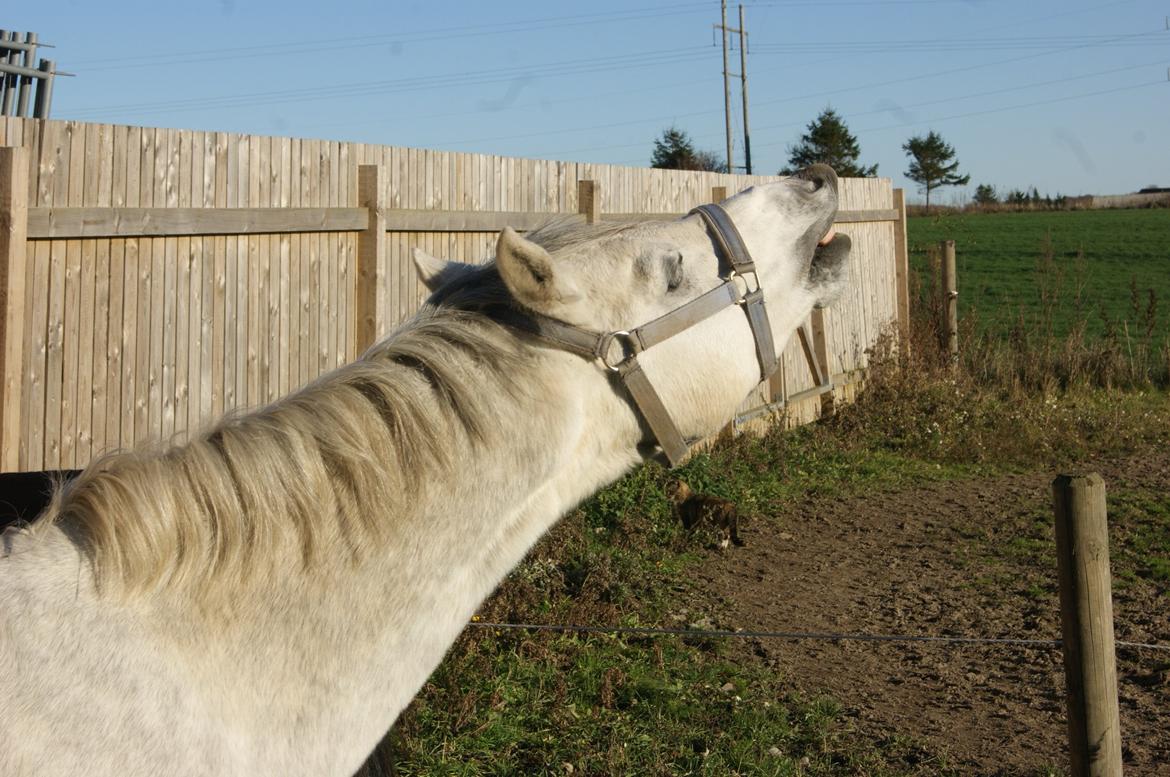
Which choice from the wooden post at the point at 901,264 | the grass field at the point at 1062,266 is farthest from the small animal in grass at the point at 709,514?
the grass field at the point at 1062,266

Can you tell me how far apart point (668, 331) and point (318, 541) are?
78 cm

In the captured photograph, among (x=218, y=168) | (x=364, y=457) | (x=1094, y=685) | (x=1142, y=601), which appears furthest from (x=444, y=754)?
(x=1142, y=601)

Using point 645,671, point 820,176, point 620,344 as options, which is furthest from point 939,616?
point 620,344

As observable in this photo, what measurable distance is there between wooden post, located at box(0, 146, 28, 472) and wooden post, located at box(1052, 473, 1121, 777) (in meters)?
3.90

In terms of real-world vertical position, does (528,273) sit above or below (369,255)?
below

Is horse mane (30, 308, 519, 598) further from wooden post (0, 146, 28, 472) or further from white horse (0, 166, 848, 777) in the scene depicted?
wooden post (0, 146, 28, 472)

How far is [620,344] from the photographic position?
1.95 m

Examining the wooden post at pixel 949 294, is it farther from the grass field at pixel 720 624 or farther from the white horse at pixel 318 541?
the white horse at pixel 318 541

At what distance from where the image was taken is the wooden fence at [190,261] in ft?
14.0

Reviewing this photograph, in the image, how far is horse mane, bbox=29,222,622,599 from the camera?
5.33ft

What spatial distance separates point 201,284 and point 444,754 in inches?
100.0

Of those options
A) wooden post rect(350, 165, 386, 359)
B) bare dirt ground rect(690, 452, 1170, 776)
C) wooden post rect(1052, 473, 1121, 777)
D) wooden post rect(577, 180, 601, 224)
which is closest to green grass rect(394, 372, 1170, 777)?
bare dirt ground rect(690, 452, 1170, 776)

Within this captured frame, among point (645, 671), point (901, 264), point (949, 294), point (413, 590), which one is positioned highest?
point (901, 264)

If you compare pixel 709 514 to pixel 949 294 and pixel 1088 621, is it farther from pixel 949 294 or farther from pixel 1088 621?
pixel 949 294
